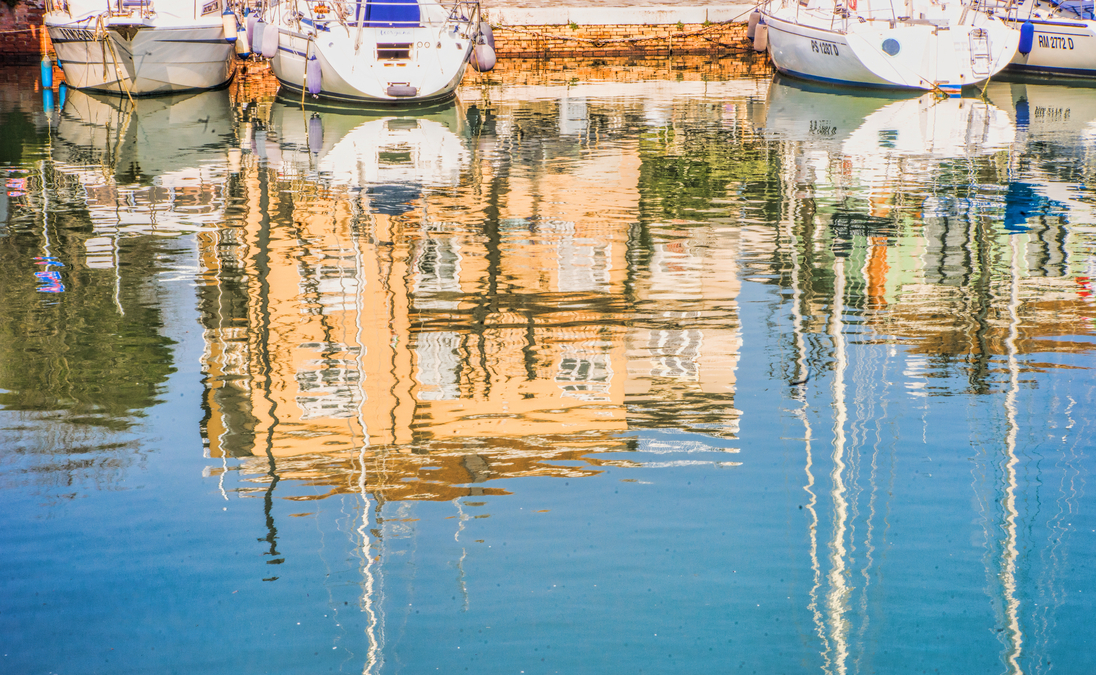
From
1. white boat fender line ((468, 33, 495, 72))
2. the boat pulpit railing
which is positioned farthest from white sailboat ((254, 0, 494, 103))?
the boat pulpit railing

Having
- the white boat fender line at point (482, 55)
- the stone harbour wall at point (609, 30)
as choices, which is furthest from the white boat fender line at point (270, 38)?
the stone harbour wall at point (609, 30)

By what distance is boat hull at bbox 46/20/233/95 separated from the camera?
897 inches

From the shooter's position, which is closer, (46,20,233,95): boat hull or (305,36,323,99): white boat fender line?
(305,36,323,99): white boat fender line

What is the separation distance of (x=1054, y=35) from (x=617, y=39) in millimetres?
10383

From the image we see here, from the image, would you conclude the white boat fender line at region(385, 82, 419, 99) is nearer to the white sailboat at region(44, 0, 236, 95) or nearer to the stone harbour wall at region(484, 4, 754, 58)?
the white sailboat at region(44, 0, 236, 95)

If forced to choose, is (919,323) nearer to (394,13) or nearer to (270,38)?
(394,13)

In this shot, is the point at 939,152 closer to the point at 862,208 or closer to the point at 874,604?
the point at 862,208

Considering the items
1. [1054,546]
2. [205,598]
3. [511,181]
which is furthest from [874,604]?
[511,181]

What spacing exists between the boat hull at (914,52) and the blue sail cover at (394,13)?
28.3ft

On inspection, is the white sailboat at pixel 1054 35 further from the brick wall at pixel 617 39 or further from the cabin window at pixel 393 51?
the cabin window at pixel 393 51

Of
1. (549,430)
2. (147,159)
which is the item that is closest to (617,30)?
(147,159)

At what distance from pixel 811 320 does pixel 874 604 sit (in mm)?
3706

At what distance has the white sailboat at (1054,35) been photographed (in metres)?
25.0

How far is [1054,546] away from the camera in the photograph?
510cm
